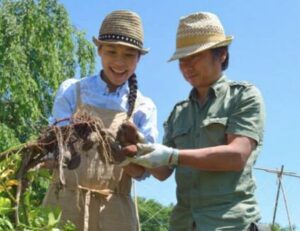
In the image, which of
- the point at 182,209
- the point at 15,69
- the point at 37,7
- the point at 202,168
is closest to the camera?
the point at 202,168

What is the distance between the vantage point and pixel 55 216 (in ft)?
8.47

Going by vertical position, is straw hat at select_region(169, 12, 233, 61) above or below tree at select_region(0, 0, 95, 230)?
below

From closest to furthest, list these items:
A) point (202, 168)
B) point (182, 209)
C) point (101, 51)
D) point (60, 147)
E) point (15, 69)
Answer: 1. point (60, 147)
2. point (202, 168)
3. point (182, 209)
4. point (101, 51)
5. point (15, 69)

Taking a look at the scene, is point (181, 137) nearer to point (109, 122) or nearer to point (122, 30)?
point (109, 122)

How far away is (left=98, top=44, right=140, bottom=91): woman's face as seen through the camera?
9.48 feet

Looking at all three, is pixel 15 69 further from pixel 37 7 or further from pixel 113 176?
pixel 113 176

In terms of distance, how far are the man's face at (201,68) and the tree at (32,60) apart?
8100 mm

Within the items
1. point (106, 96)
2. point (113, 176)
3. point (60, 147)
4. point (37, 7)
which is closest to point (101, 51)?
point (106, 96)

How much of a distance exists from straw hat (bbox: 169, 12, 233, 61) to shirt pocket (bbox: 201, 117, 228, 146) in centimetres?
26

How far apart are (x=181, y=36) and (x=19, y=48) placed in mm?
8912

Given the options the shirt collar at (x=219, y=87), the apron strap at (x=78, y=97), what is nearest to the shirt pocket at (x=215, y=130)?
the shirt collar at (x=219, y=87)

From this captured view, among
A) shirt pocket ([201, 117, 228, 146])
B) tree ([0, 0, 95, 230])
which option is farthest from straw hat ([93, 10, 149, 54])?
tree ([0, 0, 95, 230])

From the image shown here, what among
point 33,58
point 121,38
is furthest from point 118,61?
point 33,58

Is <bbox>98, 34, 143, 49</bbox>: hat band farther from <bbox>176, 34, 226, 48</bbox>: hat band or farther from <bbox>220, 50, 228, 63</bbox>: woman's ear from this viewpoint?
<bbox>220, 50, 228, 63</bbox>: woman's ear
